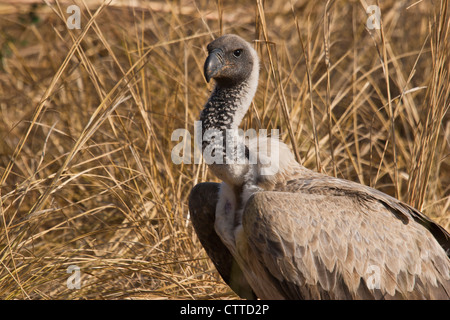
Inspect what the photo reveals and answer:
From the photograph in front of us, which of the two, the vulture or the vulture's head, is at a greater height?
the vulture's head

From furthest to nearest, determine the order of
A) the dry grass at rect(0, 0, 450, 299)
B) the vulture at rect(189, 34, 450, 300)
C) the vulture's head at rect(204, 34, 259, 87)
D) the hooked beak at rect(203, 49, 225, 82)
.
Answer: the dry grass at rect(0, 0, 450, 299), the vulture's head at rect(204, 34, 259, 87), the hooked beak at rect(203, 49, 225, 82), the vulture at rect(189, 34, 450, 300)

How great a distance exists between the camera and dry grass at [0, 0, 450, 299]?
4043 millimetres

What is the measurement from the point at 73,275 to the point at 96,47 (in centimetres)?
354

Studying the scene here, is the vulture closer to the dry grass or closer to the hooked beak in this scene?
the hooked beak

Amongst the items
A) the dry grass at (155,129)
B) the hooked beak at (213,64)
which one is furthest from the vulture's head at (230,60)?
the dry grass at (155,129)

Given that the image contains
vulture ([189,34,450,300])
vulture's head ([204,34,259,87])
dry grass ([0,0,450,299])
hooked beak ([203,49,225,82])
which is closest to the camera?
vulture ([189,34,450,300])

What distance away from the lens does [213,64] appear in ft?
11.8

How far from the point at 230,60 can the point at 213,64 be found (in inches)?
6.4

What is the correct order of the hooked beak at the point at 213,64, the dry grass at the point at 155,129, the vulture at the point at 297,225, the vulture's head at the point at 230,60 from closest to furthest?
the vulture at the point at 297,225 < the hooked beak at the point at 213,64 < the vulture's head at the point at 230,60 < the dry grass at the point at 155,129

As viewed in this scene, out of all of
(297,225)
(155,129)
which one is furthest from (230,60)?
(155,129)

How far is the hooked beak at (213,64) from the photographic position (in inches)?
140

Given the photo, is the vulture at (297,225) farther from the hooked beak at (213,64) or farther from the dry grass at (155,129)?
the dry grass at (155,129)

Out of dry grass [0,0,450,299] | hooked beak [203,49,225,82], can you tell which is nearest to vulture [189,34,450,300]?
hooked beak [203,49,225,82]
